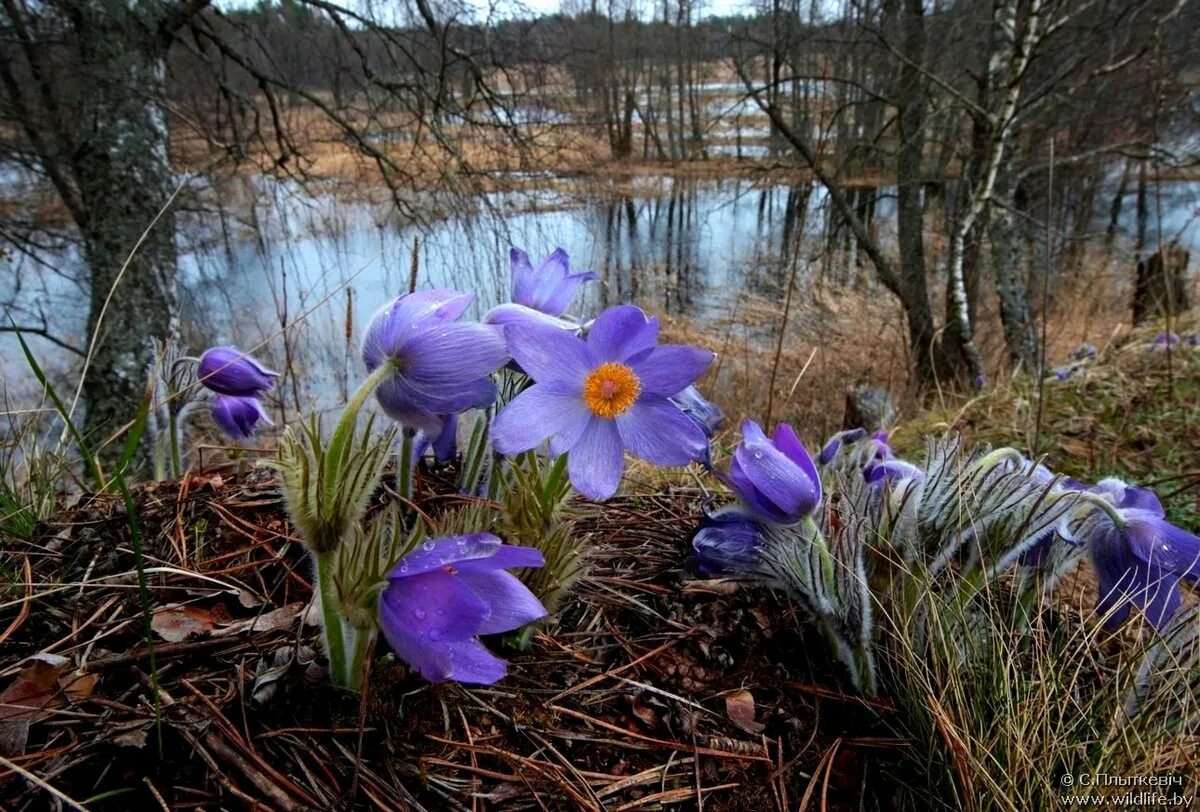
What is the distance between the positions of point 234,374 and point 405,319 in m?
0.70

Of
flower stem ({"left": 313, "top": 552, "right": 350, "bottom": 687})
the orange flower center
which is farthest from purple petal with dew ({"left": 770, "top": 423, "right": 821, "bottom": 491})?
flower stem ({"left": 313, "top": 552, "right": 350, "bottom": 687})

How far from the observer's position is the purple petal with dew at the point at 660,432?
84cm

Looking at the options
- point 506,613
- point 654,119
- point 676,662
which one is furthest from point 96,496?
point 654,119

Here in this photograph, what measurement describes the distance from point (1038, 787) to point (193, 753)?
904 mm

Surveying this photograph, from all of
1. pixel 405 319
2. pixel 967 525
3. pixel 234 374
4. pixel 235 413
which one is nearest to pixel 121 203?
pixel 235 413

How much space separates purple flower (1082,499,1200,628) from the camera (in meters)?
0.90

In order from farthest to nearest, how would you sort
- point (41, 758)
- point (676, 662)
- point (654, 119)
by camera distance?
1. point (654, 119)
2. point (676, 662)
3. point (41, 758)

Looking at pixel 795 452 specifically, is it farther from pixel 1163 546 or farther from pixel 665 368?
pixel 1163 546

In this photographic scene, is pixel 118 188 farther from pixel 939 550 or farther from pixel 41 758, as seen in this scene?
pixel 939 550

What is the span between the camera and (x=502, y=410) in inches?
32.2

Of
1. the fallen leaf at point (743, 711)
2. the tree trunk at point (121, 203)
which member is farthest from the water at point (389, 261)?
the fallen leaf at point (743, 711)

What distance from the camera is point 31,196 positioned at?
23.5 ft

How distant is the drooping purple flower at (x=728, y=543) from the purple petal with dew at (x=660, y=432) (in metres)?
0.19

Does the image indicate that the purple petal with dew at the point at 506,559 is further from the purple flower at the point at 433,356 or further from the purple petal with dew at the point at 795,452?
the purple petal with dew at the point at 795,452
